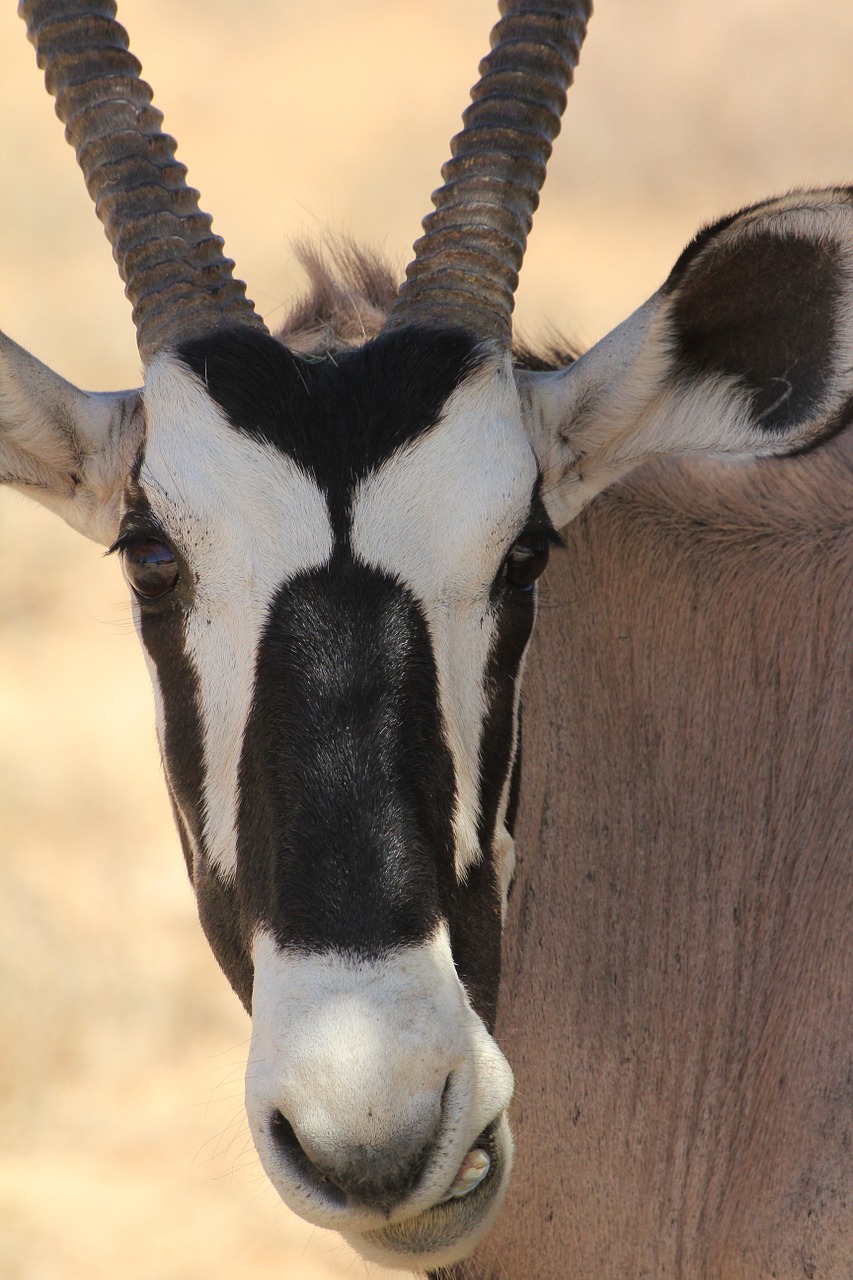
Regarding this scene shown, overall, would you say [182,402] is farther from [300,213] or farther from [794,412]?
[300,213]

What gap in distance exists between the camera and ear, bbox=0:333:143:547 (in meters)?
3.60

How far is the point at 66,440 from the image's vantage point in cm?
371

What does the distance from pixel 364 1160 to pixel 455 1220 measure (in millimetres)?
366

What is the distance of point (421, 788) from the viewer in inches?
112

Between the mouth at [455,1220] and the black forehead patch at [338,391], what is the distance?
4.71ft

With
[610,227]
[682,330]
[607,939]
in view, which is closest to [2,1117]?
[607,939]

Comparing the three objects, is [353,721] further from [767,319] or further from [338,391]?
[767,319]

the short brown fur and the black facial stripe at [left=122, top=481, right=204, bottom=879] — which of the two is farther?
the short brown fur

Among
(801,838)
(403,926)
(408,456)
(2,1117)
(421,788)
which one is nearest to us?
(403,926)

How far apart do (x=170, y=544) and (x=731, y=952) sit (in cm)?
190

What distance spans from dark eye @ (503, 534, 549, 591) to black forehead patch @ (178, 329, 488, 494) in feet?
1.17

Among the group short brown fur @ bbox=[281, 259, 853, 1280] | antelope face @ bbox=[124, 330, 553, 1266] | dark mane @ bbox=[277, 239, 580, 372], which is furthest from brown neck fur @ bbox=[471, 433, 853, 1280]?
antelope face @ bbox=[124, 330, 553, 1266]

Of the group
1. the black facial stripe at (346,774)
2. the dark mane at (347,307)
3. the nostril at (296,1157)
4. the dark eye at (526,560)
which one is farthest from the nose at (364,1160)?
the dark mane at (347,307)

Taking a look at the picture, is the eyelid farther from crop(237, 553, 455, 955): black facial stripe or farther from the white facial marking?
the white facial marking
